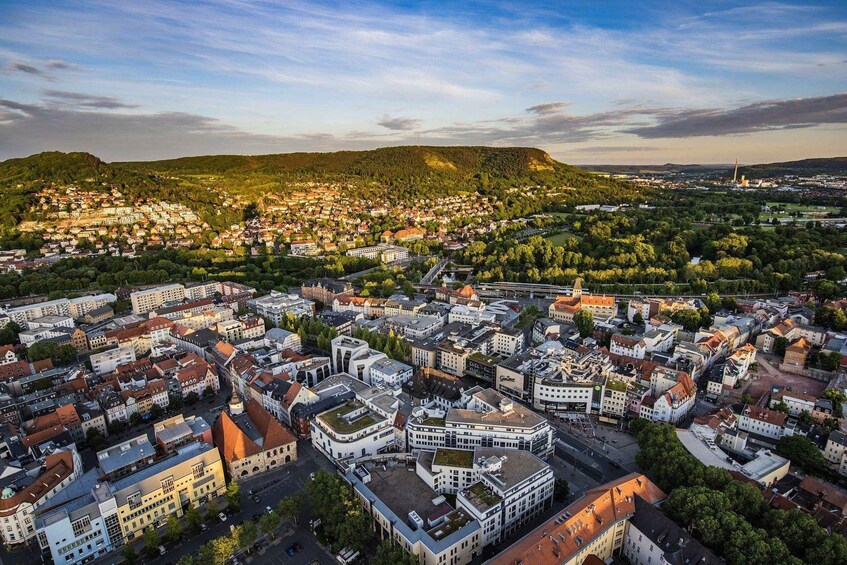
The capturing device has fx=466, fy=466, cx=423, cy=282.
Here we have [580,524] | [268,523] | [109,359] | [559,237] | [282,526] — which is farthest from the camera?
[559,237]

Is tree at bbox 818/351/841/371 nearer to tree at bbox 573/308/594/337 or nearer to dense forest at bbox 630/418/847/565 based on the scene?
tree at bbox 573/308/594/337

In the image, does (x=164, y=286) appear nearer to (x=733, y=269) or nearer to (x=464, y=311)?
(x=464, y=311)

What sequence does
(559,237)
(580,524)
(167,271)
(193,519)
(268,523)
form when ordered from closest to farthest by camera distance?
(580,524)
(268,523)
(193,519)
(167,271)
(559,237)

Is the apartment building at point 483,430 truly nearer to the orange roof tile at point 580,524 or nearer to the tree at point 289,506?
the orange roof tile at point 580,524

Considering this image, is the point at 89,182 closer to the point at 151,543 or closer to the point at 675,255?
the point at 151,543

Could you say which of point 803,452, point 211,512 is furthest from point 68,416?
point 803,452

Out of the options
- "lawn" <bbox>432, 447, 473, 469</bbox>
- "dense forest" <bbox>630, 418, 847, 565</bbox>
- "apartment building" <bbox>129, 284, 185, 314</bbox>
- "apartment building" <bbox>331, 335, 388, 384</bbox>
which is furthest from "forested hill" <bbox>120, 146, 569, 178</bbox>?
"dense forest" <bbox>630, 418, 847, 565</bbox>

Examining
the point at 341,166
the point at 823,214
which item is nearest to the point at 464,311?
the point at 823,214
